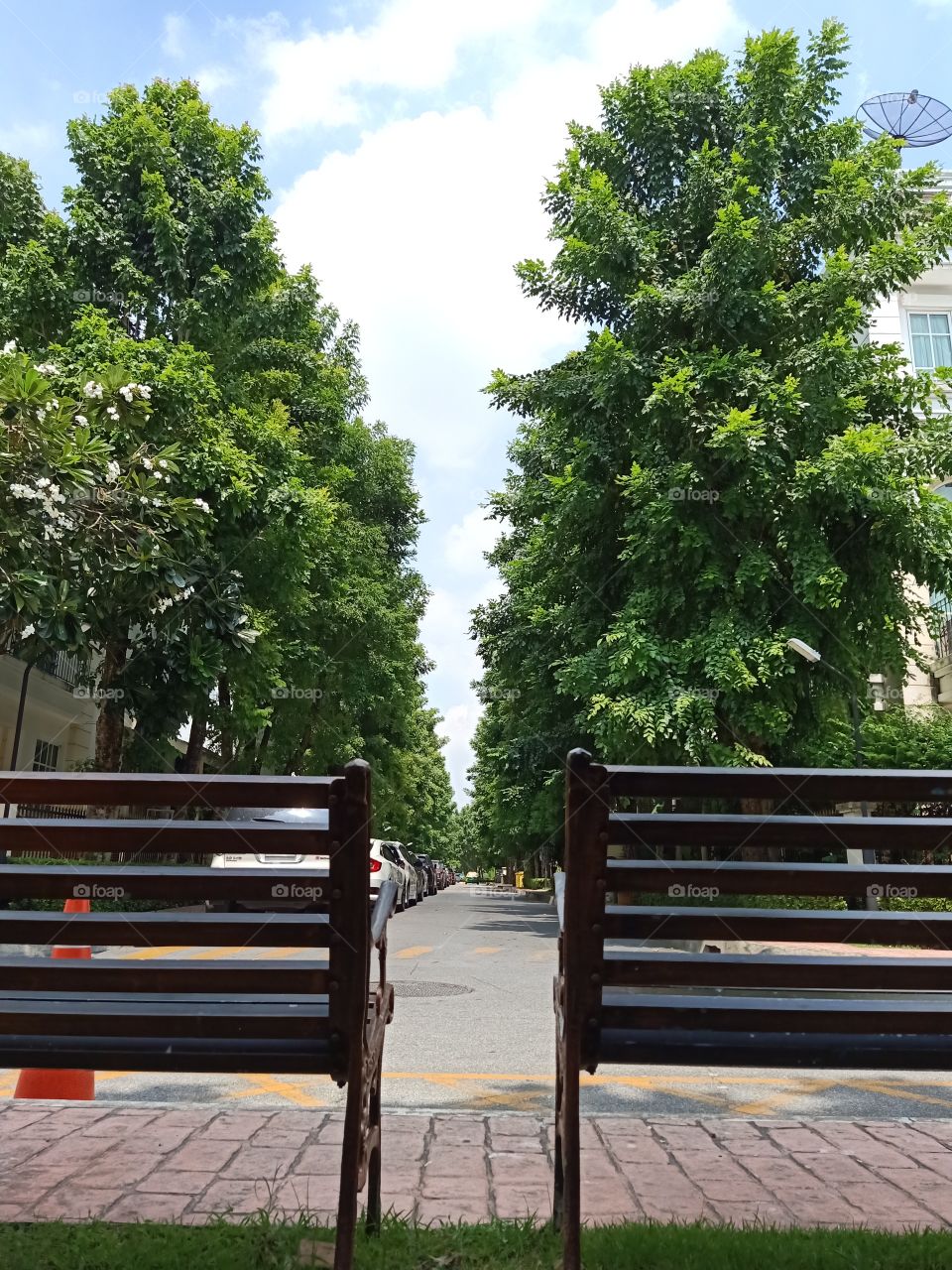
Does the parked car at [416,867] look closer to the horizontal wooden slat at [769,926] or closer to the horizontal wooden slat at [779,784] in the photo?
the horizontal wooden slat at [769,926]

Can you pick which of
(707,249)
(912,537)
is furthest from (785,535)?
(707,249)

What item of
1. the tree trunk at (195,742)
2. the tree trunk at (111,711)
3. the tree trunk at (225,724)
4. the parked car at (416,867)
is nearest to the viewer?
the tree trunk at (111,711)

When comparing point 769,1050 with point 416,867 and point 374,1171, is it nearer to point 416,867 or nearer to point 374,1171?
point 374,1171

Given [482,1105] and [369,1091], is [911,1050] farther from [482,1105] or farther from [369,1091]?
[482,1105]

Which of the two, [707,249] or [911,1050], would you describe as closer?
[911,1050]

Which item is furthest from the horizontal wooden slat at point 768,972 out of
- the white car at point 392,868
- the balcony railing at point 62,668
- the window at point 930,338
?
the window at point 930,338

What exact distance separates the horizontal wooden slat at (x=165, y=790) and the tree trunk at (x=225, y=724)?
60.7 feet

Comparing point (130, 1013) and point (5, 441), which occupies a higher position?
point (5, 441)

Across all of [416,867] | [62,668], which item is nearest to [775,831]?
[62,668]

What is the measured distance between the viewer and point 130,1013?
2.52 meters

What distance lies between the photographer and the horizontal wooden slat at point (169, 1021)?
250cm

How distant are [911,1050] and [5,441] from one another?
7.54 m

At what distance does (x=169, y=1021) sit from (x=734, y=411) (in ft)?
46.5

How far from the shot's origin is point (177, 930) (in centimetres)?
248
